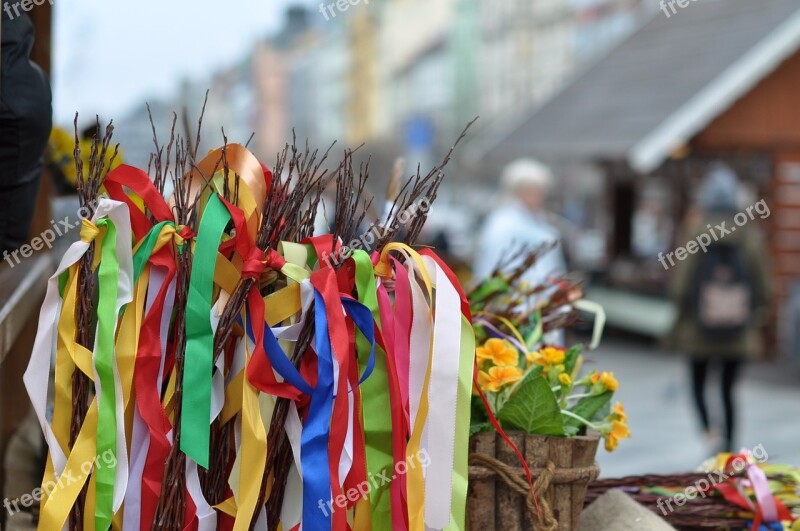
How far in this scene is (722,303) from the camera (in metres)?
7.42

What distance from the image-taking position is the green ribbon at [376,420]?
1.93m

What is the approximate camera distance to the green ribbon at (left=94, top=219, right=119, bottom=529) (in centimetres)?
184

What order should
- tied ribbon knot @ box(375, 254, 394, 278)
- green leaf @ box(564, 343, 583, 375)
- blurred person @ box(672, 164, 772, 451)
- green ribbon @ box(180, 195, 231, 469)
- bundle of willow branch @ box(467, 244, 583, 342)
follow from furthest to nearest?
blurred person @ box(672, 164, 772, 451) < bundle of willow branch @ box(467, 244, 583, 342) < green leaf @ box(564, 343, 583, 375) < tied ribbon knot @ box(375, 254, 394, 278) < green ribbon @ box(180, 195, 231, 469)

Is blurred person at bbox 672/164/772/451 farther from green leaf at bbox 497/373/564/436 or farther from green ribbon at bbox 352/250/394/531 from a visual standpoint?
green ribbon at bbox 352/250/394/531

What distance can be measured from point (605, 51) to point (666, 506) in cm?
1595

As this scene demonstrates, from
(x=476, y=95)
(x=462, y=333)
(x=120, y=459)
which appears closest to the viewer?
(x=120, y=459)

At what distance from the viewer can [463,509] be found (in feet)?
6.36

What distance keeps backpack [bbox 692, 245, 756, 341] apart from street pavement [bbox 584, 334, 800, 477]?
2.50 feet

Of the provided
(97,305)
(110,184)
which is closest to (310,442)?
(97,305)

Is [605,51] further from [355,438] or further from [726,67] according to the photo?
[355,438]

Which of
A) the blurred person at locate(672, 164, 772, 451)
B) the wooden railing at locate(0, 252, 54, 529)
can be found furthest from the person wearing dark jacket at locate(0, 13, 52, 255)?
the blurred person at locate(672, 164, 772, 451)

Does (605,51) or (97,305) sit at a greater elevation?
(605,51)

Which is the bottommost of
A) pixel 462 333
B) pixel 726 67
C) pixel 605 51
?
pixel 462 333

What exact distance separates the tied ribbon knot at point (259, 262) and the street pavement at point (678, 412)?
3.92 meters
